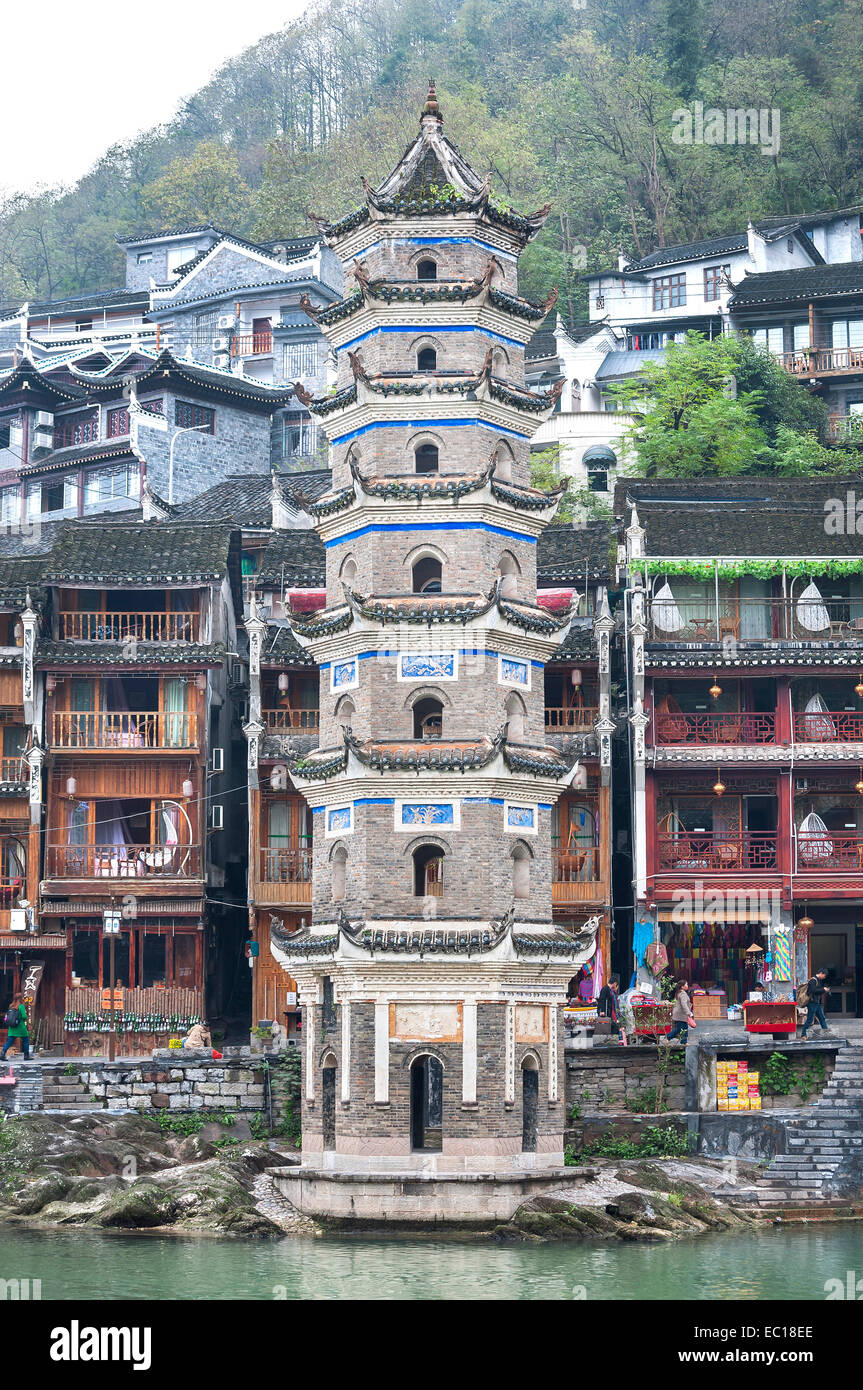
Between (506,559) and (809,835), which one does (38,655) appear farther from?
(809,835)

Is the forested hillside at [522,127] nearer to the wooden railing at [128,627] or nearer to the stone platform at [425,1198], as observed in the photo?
the wooden railing at [128,627]

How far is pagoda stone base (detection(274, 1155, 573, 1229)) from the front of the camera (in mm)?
37406

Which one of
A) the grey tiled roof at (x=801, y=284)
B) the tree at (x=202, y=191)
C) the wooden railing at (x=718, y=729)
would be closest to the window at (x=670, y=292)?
the grey tiled roof at (x=801, y=284)

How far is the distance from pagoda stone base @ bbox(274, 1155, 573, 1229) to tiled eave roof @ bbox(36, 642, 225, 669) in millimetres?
17037

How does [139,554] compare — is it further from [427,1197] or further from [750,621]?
[427,1197]

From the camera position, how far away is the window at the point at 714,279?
74500mm

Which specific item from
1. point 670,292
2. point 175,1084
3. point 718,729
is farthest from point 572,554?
point 670,292

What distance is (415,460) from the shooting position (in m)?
41.3

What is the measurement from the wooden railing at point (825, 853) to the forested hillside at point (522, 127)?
35.5 metres

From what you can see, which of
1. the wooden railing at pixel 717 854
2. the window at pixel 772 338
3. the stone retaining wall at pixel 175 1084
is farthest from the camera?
the window at pixel 772 338

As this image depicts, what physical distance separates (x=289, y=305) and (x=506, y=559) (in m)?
41.9

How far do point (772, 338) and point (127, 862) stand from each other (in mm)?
33051

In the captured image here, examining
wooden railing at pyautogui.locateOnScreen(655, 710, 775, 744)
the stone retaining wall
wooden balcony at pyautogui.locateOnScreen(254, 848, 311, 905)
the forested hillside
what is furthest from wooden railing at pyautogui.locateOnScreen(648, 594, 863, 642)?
the forested hillside

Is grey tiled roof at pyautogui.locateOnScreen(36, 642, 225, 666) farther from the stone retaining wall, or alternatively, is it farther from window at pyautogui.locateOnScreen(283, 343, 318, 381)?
window at pyautogui.locateOnScreen(283, 343, 318, 381)
